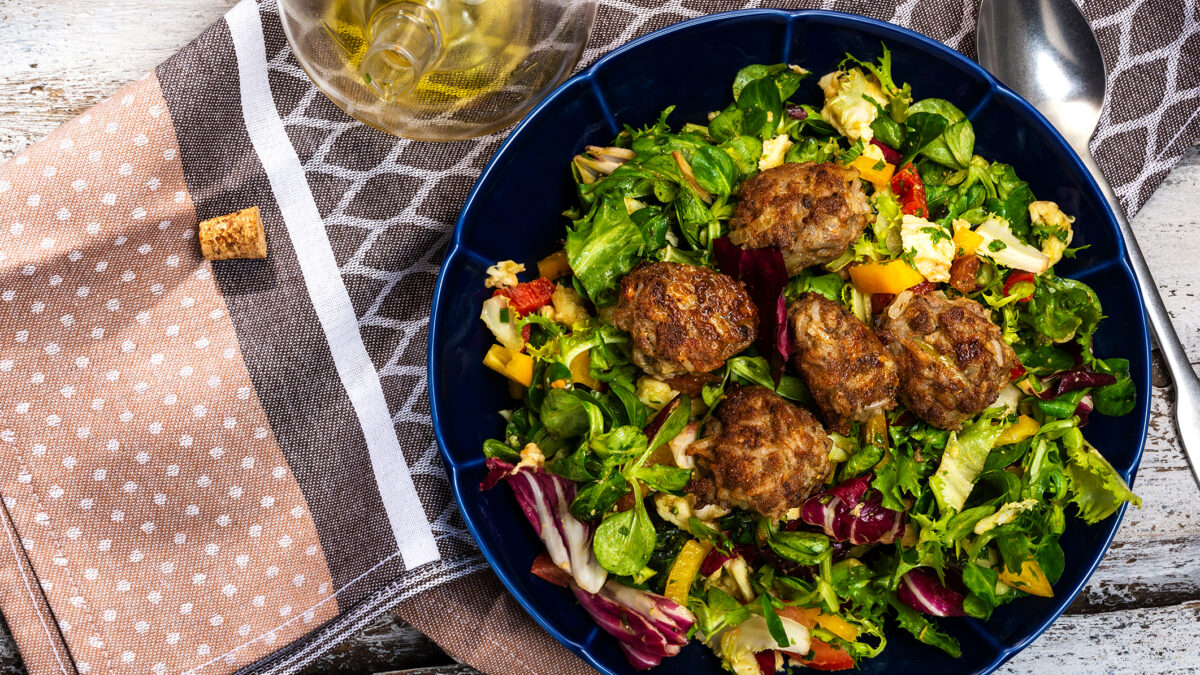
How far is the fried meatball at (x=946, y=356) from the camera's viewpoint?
114 inches

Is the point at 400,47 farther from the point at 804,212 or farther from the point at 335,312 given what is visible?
the point at 804,212

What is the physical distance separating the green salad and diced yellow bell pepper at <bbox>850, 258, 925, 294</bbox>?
0.04ft

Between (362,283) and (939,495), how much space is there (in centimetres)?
260

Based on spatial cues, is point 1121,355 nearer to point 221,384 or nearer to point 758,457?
point 758,457

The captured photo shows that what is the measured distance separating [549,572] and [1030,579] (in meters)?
1.97

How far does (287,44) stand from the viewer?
3.58 m

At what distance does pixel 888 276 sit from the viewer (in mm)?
3117

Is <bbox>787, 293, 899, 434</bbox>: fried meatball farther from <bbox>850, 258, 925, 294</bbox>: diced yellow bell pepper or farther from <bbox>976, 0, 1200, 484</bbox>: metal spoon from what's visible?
<bbox>976, 0, 1200, 484</bbox>: metal spoon

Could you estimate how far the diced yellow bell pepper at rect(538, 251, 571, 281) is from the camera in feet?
11.0

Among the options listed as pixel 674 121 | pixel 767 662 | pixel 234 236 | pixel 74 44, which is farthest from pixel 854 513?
pixel 74 44

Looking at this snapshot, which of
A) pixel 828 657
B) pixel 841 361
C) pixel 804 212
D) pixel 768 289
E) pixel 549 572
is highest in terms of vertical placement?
pixel 804 212

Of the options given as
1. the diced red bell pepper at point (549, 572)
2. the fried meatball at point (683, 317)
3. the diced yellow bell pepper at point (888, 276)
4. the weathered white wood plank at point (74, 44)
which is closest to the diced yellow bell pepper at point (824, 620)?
the diced red bell pepper at point (549, 572)

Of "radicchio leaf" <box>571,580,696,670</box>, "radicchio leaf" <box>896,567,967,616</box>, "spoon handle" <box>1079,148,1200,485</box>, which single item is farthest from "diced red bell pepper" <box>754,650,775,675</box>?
"spoon handle" <box>1079,148,1200,485</box>

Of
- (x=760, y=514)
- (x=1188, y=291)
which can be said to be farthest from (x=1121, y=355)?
(x=760, y=514)
